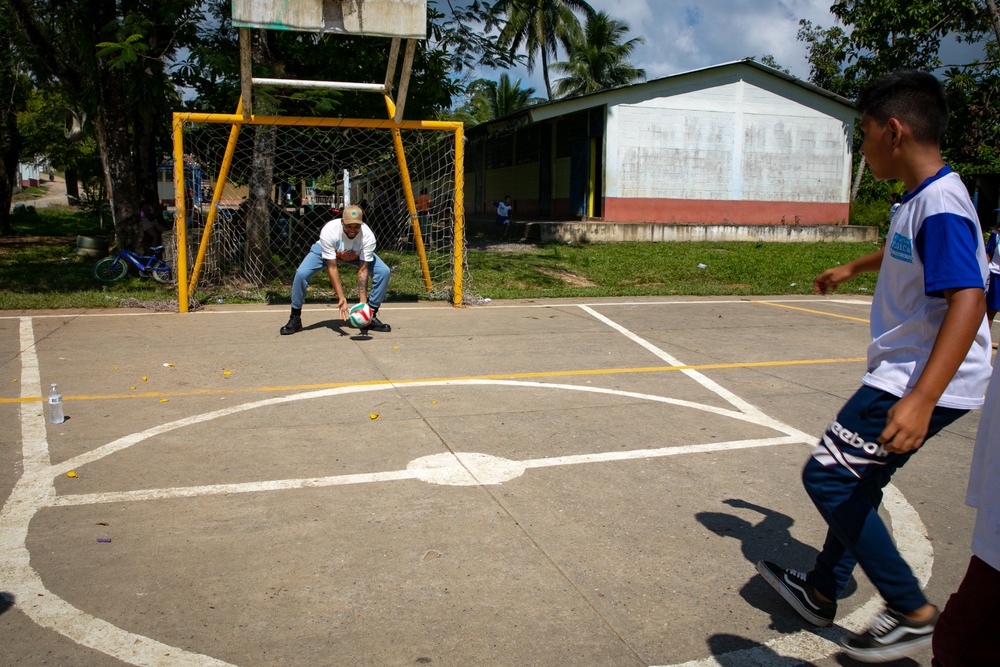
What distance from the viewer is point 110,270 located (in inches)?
539

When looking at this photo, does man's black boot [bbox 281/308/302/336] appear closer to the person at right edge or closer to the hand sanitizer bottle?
the hand sanitizer bottle

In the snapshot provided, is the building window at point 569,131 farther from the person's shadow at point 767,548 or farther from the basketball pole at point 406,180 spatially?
the person's shadow at point 767,548

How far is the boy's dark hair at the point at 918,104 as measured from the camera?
2.78m

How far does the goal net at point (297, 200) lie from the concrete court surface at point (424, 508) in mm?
3825

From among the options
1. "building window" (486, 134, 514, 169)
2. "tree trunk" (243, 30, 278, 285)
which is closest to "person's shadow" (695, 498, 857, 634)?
"tree trunk" (243, 30, 278, 285)

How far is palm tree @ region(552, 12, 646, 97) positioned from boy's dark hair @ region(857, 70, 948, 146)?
46.7m

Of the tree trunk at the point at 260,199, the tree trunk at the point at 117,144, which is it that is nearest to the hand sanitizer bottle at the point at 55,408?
the tree trunk at the point at 260,199

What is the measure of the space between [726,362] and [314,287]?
7.43 meters

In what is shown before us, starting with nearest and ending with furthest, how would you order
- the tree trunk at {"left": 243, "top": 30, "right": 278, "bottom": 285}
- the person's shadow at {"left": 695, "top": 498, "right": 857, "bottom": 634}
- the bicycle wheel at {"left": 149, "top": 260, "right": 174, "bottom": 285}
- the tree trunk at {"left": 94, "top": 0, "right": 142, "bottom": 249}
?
the person's shadow at {"left": 695, "top": 498, "right": 857, "bottom": 634}
the tree trunk at {"left": 243, "top": 30, "right": 278, "bottom": 285}
the bicycle wheel at {"left": 149, "top": 260, "right": 174, "bottom": 285}
the tree trunk at {"left": 94, "top": 0, "right": 142, "bottom": 249}

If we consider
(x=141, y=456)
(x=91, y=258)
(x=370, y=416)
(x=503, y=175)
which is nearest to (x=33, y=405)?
(x=141, y=456)

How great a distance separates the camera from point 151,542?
385 centimetres

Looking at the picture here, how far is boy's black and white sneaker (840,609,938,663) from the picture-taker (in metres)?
2.80

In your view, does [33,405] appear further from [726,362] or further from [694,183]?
[694,183]

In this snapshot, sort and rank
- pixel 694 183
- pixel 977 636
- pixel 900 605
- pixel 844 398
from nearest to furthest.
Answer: pixel 977 636 → pixel 900 605 → pixel 844 398 → pixel 694 183
